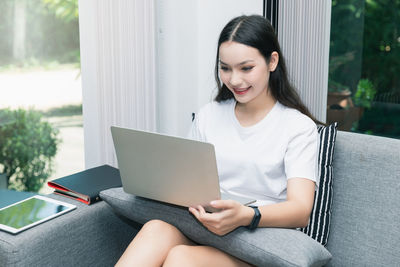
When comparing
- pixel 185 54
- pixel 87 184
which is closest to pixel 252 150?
pixel 87 184

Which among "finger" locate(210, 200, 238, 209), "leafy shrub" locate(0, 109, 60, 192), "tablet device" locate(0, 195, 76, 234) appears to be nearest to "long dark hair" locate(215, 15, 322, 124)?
"finger" locate(210, 200, 238, 209)

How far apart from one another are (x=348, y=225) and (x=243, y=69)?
60 centimetres

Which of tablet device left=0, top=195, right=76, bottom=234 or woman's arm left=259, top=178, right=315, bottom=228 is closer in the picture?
woman's arm left=259, top=178, right=315, bottom=228

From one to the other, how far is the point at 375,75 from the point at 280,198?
4.22 feet

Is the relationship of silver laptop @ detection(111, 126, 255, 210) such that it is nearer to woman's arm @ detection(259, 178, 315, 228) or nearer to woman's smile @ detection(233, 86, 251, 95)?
woman's arm @ detection(259, 178, 315, 228)

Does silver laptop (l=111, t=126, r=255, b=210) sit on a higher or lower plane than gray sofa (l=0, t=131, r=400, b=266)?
higher

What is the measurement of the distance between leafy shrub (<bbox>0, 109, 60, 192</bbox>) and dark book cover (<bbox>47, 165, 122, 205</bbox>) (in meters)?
0.85

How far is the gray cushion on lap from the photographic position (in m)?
1.19

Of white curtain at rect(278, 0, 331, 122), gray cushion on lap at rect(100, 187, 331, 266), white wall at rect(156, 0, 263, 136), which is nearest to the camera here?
gray cushion on lap at rect(100, 187, 331, 266)

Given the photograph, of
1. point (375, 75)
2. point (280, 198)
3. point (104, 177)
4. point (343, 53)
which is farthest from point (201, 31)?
point (280, 198)

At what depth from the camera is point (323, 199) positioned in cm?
151

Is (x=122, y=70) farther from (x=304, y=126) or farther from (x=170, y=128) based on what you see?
(x=304, y=126)

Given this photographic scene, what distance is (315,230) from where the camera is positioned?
150 cm

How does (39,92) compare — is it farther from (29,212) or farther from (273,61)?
(273,61)
